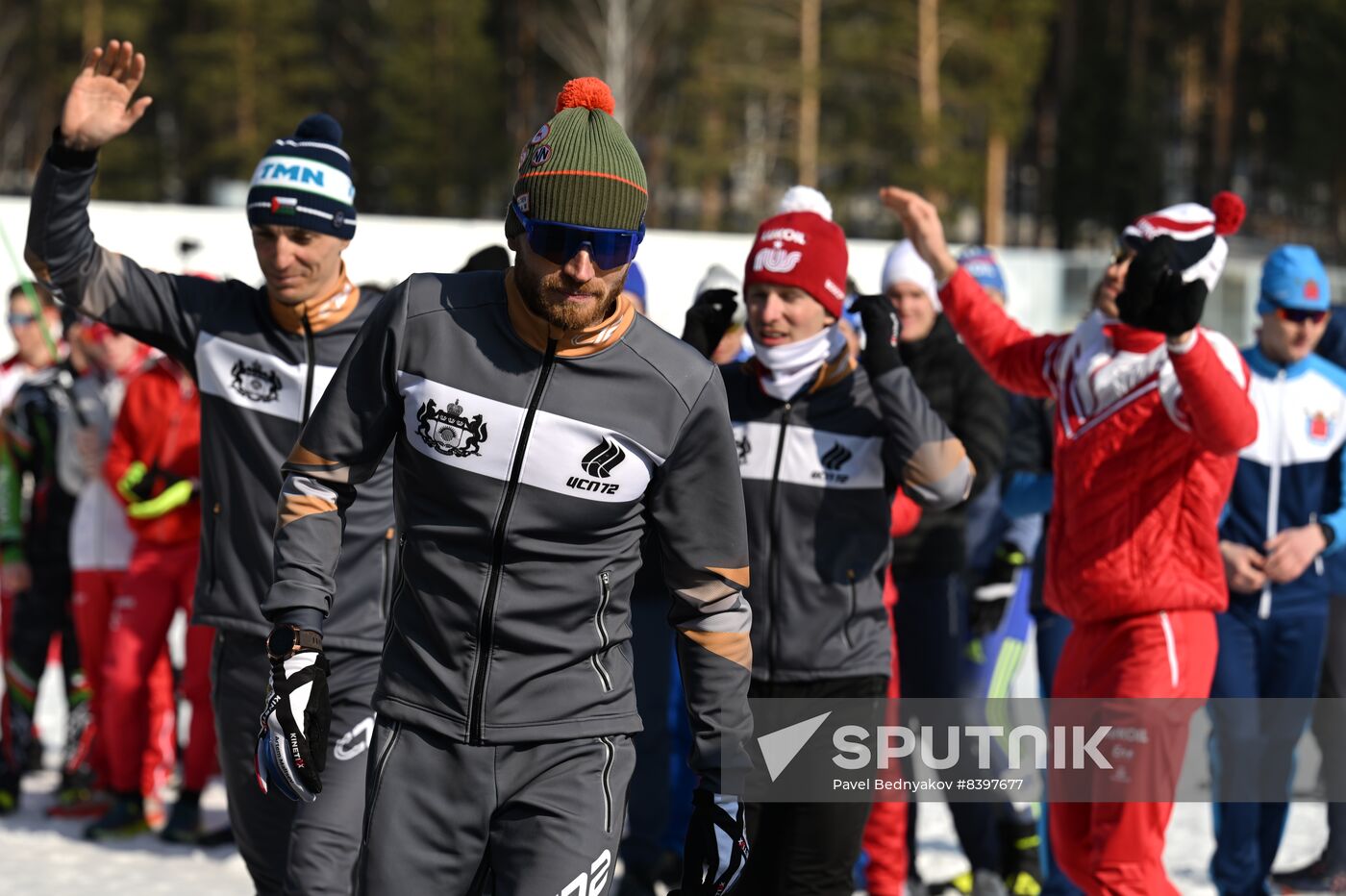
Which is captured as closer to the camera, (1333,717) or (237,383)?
(237,383)

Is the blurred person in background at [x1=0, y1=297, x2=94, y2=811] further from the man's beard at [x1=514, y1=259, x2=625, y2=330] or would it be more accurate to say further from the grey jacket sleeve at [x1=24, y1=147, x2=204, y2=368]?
the man's beard at [x1=514, y1=259, x2=625, y2=330]

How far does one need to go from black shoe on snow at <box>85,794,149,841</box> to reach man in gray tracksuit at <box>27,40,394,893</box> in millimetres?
2630

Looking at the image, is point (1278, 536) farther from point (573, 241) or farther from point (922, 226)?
point (573, 241)

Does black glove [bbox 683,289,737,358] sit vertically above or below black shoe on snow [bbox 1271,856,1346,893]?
above

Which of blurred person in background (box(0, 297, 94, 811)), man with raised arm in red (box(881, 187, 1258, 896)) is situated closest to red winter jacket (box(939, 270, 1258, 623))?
man with raised arm in red (box(881, 187, 1258, 896))

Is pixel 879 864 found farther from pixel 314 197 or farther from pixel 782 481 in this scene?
pixel 314 197

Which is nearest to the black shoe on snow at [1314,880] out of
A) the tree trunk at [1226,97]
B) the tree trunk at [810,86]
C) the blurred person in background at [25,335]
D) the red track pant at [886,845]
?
the red track pant at [886,845]

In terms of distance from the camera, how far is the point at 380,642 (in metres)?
4.38

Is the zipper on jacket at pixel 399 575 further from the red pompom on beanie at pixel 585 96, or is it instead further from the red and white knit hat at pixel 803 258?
the red and white knit hat at pixel 803 258

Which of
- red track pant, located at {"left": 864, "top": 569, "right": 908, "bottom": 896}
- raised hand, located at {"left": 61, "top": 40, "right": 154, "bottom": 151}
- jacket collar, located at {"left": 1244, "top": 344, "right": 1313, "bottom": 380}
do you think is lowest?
red track pant, located at {"left": 864, "top": 569, "right": 908, "bottom": 896}

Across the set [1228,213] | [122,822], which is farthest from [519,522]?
[122,822]

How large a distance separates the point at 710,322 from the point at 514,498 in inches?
78.1

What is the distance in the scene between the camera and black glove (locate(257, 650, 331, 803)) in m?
3.06

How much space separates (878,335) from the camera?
15.0 ft
